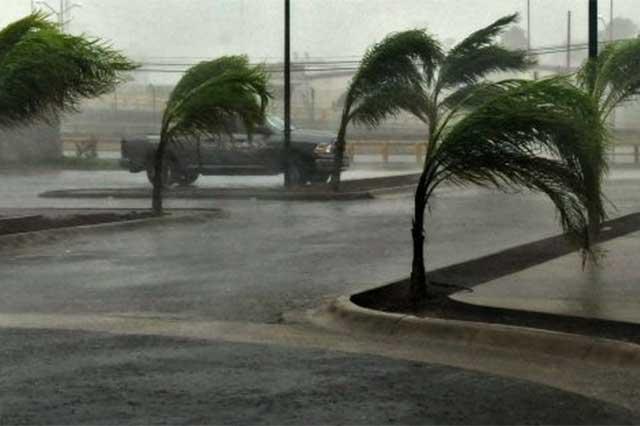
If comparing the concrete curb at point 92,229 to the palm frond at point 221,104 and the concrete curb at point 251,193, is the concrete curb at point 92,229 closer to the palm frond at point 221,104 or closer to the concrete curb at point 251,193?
the palm frond at point 221,104

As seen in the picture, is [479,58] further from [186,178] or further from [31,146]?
[31,146]

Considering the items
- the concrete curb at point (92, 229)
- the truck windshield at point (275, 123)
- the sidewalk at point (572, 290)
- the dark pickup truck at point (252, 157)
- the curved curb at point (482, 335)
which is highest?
the truck windshield at point (275, 123)

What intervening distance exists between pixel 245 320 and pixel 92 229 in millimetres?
7715

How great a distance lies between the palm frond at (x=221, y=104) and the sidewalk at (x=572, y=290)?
7509 mm

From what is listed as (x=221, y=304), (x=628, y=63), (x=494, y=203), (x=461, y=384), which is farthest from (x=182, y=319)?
(x=494, y=203)

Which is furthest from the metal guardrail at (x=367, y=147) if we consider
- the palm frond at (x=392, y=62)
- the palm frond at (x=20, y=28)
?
the palm frond at (x=20, y=28)

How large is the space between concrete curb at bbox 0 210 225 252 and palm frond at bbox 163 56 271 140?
143cm

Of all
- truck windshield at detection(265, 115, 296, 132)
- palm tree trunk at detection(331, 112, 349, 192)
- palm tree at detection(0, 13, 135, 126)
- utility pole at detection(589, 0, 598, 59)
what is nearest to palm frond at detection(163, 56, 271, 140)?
palm tree at detection(0, 13, 135, 126)

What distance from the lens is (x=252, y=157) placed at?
26688 millimetres

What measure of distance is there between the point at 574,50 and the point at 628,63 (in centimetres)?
2437

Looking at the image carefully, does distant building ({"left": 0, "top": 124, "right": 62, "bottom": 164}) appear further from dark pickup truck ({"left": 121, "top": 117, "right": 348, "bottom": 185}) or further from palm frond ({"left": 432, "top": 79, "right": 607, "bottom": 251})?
palm frond ({"left": 432, "top": 79, "right": 607, "bottom": 251})

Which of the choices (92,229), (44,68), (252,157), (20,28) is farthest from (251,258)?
(252,157)

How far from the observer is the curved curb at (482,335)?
7676 millimetres

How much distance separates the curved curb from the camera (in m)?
7.68
